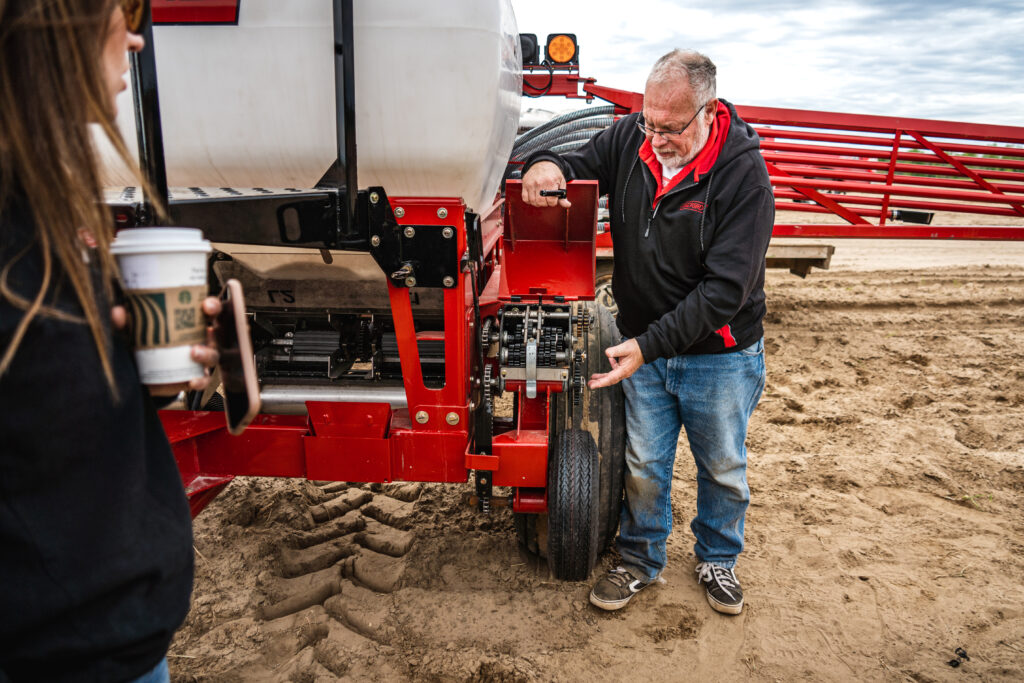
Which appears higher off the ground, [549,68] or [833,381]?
[549,68]

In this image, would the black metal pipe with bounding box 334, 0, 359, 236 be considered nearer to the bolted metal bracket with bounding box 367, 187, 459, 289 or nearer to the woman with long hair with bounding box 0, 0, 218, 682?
the bolted metal bracket with bounding box 367, 187, 459, 289

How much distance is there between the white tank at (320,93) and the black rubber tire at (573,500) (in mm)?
1018

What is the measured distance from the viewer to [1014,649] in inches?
96.3

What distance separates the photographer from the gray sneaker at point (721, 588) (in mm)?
2611

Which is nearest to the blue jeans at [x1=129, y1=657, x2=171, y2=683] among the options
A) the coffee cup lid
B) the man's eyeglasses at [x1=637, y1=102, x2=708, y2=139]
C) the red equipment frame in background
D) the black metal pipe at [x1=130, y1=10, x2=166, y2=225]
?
the coffee cup lid

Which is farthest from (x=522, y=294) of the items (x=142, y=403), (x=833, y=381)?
(x=833, y=381)

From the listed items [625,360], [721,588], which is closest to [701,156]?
[625,360]

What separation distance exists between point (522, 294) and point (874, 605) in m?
1.86

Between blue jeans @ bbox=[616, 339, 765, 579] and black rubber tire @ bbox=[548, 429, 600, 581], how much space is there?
276 mm

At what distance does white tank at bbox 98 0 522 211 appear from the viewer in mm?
1744

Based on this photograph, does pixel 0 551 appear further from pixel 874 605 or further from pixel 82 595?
pixel 874 605

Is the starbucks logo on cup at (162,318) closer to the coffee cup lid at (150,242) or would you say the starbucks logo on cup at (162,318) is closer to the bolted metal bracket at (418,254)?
the coffee cup lid at (150,242)

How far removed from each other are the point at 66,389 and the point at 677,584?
2.53 metres

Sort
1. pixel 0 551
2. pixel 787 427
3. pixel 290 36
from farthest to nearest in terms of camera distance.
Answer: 1. pixel 787 427
2. pixel 290 36
3. pixel 0 551
